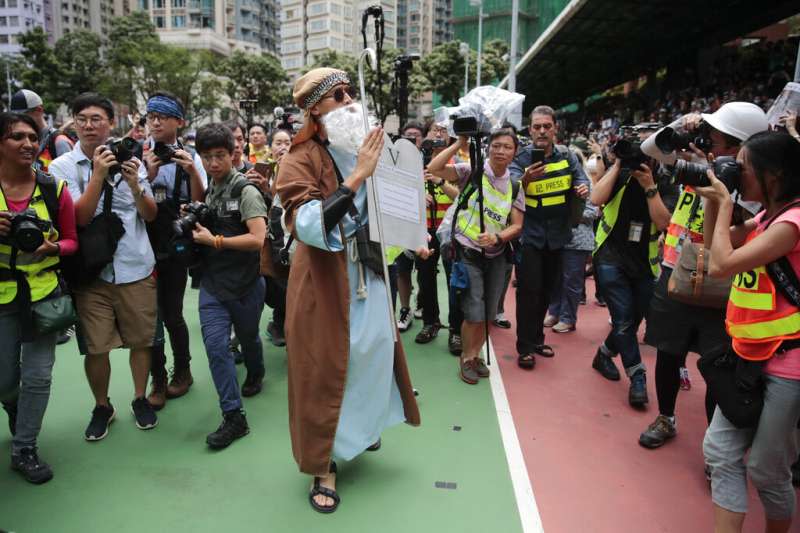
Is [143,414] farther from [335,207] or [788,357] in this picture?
[788,357]

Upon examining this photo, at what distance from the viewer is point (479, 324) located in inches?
169

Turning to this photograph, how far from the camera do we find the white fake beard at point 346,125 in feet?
8.21

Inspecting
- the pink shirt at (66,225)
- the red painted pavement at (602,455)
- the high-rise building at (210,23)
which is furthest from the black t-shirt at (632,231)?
the high-rise building at (210,23)

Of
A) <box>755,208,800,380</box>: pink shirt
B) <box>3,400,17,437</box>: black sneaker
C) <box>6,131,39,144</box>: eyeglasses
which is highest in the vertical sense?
<box>6,131,39,144</box>: eyeglasses

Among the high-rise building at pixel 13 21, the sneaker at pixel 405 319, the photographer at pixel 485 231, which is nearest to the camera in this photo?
the photographer at pixel 485 231

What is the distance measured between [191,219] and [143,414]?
1.29 m

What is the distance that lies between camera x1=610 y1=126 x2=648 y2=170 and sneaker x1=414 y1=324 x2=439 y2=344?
96.8 inches

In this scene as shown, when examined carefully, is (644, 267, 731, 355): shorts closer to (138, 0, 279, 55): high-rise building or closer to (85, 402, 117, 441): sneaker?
(85, 402, 117, 441): sneaker

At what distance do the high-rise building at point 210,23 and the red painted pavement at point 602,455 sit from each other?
78767 millimetres

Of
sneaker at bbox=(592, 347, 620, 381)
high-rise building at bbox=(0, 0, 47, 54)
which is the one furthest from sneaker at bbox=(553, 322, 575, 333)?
high-rise building at bbox=(0, 0, 47, 54)

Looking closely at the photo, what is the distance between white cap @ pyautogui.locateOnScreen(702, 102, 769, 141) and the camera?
2688 mm

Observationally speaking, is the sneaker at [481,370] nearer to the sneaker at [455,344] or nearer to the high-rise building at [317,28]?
the sneaker at [455,344]

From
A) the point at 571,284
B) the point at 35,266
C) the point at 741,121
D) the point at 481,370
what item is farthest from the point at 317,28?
the point at 741,121

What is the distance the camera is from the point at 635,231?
3.89m
